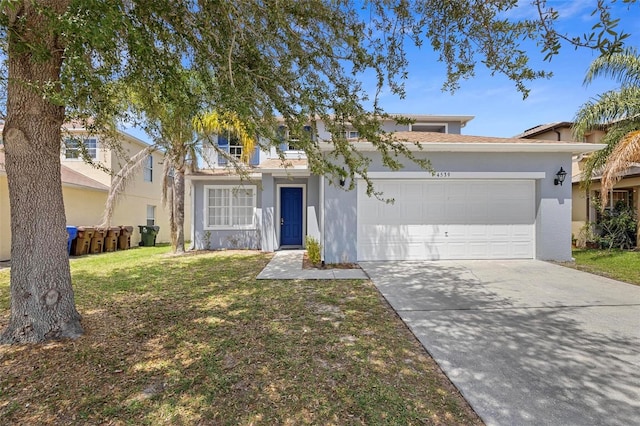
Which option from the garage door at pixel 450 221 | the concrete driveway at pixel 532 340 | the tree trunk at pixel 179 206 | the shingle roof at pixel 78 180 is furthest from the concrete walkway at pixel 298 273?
the shingle roof at pixel 78 180

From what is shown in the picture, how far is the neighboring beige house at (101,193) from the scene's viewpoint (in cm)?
1069

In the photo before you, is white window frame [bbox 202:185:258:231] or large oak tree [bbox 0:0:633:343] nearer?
large oak tree [bbox 0:0:633:343]

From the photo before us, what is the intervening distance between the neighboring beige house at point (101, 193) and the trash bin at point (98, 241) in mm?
1262

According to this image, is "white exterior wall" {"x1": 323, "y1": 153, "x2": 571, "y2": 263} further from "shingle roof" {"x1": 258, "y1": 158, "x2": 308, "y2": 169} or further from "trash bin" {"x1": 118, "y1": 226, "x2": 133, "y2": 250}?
"trash bin" {"x1": 118, "y1": 226, "x2": 133, "y2": 250}

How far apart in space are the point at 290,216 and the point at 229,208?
257cm

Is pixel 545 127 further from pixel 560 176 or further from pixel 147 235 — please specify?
pixel 147 235

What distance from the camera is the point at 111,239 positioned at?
13.5m

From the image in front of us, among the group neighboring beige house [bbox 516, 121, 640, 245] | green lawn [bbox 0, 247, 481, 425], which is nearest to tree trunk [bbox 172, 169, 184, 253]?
green lawn [bbox 0, 247, 481, 425]


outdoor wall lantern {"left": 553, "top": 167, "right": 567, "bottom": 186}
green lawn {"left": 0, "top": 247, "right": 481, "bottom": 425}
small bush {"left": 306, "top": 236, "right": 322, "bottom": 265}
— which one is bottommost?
green lawn {"left": 0, "top": 247, "right": 481, "bottom": 425}

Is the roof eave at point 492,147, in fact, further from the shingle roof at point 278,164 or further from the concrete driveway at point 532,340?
the concrete driveway at point 532,340

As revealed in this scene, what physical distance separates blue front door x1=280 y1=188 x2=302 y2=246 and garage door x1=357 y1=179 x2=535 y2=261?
4057mm

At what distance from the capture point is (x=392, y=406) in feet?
8.89

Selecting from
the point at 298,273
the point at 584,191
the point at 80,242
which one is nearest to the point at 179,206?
the point at 80,242

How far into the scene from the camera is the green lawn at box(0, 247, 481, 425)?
8.66 feet
